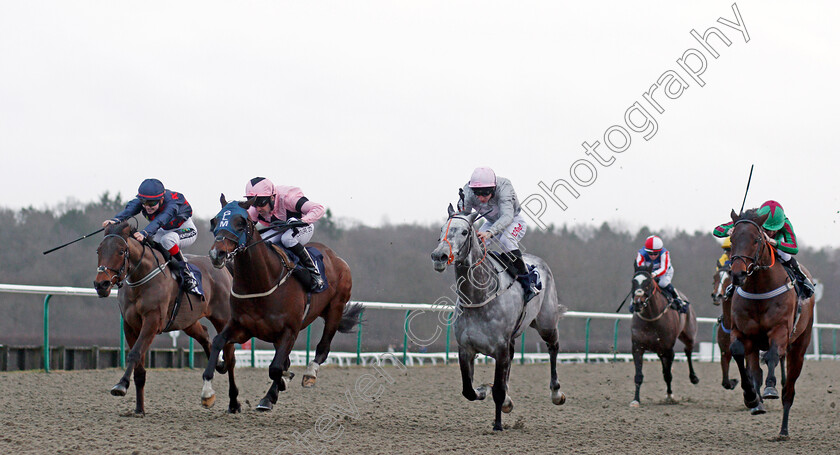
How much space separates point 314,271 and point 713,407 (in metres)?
5.44

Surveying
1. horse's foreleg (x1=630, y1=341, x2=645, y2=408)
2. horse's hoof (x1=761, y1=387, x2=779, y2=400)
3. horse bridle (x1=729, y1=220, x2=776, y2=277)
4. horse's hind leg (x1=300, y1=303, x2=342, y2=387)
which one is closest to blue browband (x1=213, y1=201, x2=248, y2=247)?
horse's hind leg (x1=300, y1=303, x2=342, y2=387)

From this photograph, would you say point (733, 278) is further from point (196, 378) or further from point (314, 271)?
point (196, 378)

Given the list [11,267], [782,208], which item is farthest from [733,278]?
[11,267]

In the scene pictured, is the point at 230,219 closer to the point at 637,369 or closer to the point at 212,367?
the point at 212,367

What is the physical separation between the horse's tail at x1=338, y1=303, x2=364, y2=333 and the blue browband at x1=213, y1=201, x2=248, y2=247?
1.96 meters

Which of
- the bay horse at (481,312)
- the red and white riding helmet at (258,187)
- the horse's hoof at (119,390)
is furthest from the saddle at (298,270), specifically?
the horse's hoof at (119,390)

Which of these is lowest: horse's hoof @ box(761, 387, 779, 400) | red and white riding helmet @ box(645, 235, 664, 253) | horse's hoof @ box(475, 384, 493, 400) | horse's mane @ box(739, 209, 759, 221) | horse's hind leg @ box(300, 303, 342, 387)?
horse's hoof @ box(475, 384, 493, 400)

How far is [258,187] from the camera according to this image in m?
7.93

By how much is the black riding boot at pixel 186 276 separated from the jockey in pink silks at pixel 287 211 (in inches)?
32.1

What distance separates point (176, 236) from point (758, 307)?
519 cm

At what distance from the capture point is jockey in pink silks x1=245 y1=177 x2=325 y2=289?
7973 mm

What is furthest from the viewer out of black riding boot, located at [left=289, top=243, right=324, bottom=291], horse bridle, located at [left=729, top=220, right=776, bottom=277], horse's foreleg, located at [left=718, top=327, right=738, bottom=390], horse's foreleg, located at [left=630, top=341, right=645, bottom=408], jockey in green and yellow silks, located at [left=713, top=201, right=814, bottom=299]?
horse's foreleg, located at [left=718, top=327, right=738, bottom=390]

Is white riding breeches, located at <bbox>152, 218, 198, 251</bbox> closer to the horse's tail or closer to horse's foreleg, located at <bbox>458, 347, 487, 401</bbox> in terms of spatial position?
the horse's tail

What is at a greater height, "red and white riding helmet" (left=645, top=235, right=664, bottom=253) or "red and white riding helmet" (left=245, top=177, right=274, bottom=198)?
"red and white riding helmet" (left=245, top=177, right=274, bottom=198)
